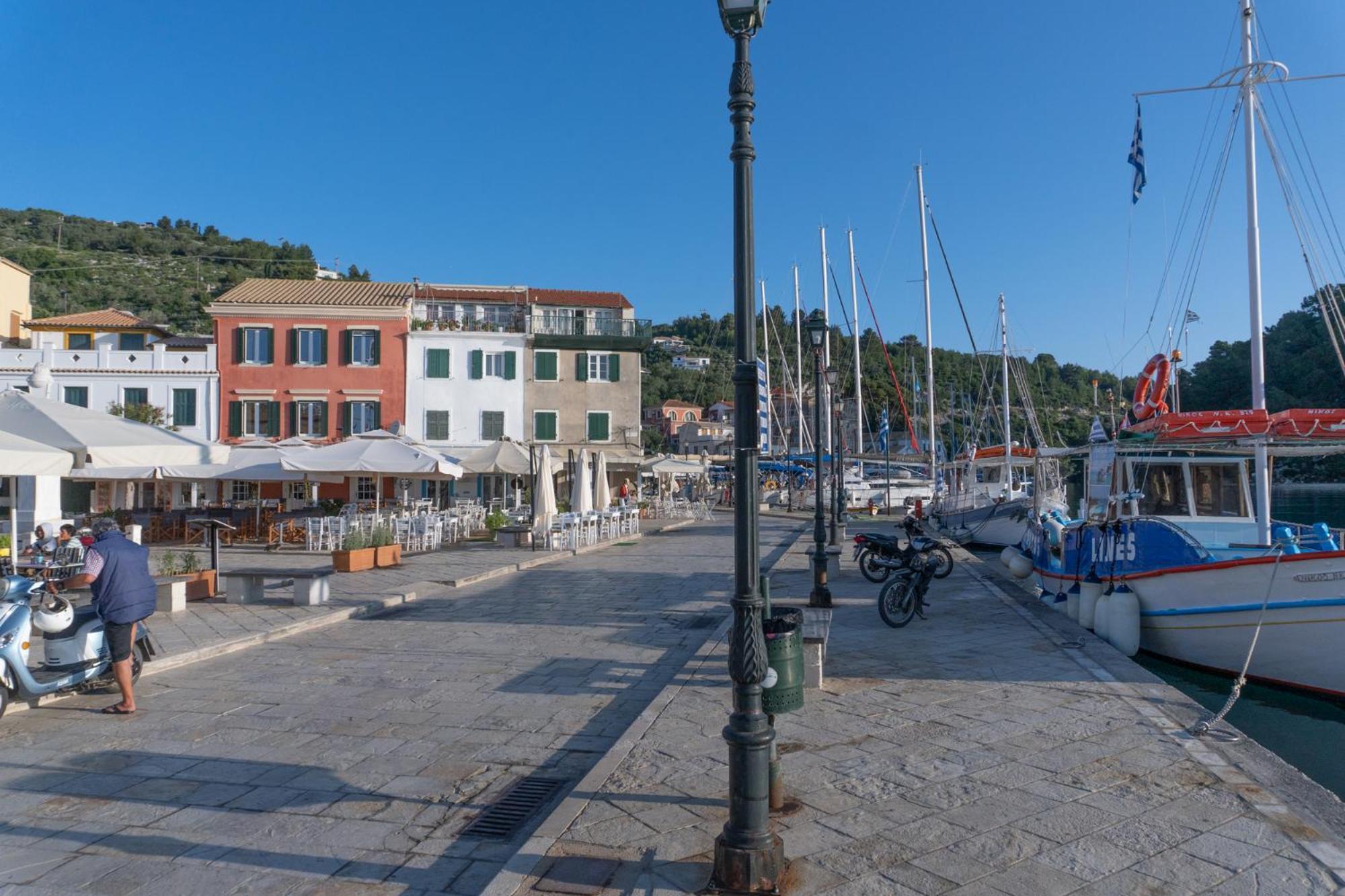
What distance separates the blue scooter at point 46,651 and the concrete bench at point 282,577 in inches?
156

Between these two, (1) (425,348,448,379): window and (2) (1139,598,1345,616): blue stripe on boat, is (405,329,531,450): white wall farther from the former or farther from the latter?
(2) (1139,598,1345,616): blue stripe on boat

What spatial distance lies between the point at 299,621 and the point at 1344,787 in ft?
32.1

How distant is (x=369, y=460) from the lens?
1738cm


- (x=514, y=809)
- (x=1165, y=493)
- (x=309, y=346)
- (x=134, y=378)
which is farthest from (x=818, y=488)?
(x=134, y=378)

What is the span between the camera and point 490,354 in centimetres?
3391

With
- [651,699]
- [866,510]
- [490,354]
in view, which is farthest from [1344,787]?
[866,510]

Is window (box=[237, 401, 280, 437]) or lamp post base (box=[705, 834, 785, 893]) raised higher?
window (box=[237, 401, 280, 437])

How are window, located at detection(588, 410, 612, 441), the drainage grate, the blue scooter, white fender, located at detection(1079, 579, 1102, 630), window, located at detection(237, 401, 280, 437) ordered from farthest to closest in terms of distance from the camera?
window, located at detection(588, 410, 612, 441) → window, located at detection(237, 401, 280, 437) → white fender, located at detection(1079, 579, 1102, 630) → the blue scooter → the drainage grate

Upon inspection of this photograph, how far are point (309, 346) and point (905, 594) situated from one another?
2763cm

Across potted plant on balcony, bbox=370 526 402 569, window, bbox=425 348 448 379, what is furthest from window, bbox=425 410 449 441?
potted plant on balcony, bbox=370 526 402 569

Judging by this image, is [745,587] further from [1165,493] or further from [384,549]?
[384,549]

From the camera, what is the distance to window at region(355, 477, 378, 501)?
29234 mm

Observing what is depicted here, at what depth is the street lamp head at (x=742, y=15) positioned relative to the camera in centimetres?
376

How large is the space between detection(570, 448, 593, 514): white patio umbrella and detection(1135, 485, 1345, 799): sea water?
515 inches
